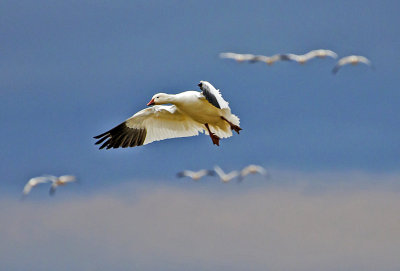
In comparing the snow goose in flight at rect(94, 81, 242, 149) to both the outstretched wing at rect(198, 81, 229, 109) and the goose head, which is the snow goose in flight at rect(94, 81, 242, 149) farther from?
the outstretched wing at rect(198, 81, 229, 109)

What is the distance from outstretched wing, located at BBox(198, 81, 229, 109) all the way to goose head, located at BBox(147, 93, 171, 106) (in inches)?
49.4

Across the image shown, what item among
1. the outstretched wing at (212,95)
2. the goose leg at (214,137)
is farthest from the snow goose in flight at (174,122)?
the outstretched wing at (212,95)

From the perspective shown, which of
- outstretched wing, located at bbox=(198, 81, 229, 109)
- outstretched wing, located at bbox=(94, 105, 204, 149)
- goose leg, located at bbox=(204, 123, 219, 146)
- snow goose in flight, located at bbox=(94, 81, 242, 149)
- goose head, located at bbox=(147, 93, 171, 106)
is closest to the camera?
outstretched wing, located at bbox=(198, 81, 229, 109)

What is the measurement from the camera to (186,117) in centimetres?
2148

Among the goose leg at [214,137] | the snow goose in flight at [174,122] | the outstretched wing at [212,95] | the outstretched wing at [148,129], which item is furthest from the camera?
the outstretched wing at [148,129]

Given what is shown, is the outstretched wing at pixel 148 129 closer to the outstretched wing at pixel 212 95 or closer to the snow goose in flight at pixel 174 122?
the snow goose in flight at pixel 174 122

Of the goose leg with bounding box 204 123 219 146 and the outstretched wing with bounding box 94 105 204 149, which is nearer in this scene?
the goose leg with bounding box 204 123 219 146

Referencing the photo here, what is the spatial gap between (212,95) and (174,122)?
258 centimetres

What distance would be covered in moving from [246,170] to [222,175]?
0.73 metres

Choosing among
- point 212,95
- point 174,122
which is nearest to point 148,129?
point 174,122

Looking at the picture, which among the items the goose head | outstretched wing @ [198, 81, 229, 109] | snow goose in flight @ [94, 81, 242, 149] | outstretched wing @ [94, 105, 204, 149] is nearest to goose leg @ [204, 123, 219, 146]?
snow goose in flight @ [94, 81, 242, 149]

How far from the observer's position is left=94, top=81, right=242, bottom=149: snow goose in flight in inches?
803

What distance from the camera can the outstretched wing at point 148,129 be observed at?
70.7 feet

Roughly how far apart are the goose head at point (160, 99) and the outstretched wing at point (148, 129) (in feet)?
0.84
